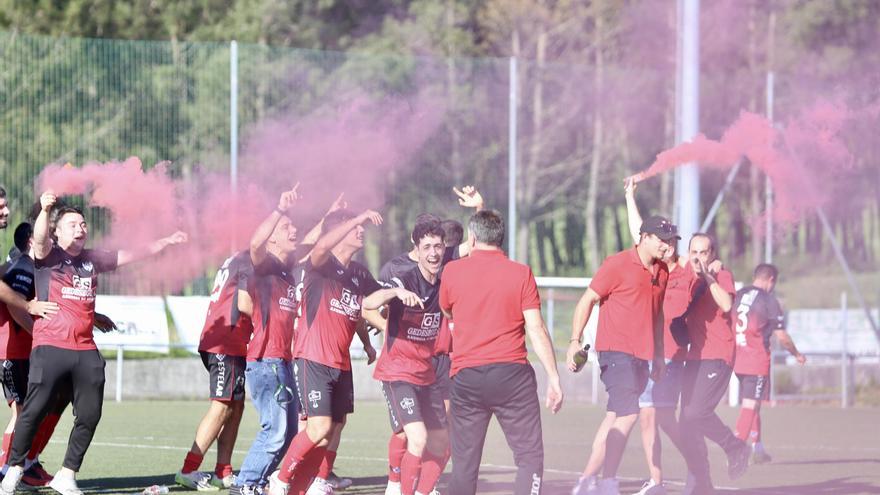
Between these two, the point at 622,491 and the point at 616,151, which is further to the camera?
the point at 616,151

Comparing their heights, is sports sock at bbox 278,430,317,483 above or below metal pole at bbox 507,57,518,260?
below

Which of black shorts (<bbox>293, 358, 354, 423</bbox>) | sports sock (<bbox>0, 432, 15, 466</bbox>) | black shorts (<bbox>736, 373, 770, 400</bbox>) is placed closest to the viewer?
black shorts (<bbox>293, 358, 354, 423</bbox>)

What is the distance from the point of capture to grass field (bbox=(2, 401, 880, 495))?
38.9ft

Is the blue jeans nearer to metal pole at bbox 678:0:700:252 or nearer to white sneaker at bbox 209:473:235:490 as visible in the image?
white sneaker at bbox 209:473:235:490

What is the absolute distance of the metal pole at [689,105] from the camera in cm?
1994

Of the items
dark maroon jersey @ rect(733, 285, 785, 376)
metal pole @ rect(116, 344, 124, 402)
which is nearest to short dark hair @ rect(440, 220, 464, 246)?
dark maroon jersey @ rect(733, 285, 785, 376)

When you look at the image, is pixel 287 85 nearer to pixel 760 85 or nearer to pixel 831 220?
pixel 760 85

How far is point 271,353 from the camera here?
10586mm

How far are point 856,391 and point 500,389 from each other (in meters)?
17.0

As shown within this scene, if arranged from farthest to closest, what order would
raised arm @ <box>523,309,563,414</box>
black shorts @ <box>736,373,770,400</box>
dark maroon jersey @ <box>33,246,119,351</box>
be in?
black shorts @ <box>736,373,770,400</box> → dark maroon jersey @ <box>33,246,119,351</box> → raised arm @ <box>523,309,563,414</box>

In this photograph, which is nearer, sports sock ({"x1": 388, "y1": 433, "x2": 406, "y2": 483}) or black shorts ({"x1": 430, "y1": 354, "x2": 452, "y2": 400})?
sports sock ({"x1": 388, "y1": 433, "x2": 406, "y2": 483})

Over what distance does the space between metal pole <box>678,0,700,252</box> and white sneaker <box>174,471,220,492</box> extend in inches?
409

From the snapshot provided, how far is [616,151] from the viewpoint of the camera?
110 feet

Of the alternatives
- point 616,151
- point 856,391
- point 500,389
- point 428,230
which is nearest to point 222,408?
point 428,230
